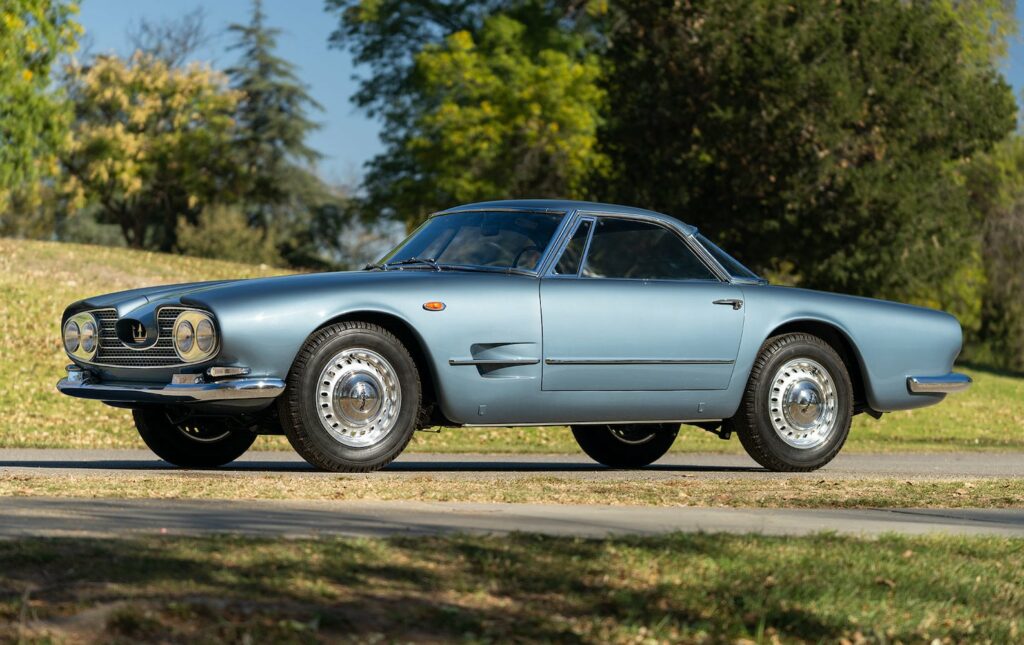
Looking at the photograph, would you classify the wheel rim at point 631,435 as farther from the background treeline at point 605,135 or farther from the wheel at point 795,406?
the background treeline at point 605,135

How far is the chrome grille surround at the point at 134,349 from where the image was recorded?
9.17 m

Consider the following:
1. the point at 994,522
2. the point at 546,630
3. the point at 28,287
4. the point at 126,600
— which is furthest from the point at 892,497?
the point at 28,287

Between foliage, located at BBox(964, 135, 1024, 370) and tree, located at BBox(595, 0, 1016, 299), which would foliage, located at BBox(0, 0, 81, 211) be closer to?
tree, located at BBox(595, 0, 1016, 299)

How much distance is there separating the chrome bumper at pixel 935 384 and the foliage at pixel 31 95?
824 inches

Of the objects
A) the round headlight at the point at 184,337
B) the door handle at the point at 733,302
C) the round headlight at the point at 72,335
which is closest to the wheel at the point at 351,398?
the round headlight at the point at 184,337

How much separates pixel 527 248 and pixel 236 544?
4.60 m

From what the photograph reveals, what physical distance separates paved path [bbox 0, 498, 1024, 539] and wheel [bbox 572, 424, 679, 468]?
411 cm

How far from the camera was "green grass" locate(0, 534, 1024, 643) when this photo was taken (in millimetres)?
4621

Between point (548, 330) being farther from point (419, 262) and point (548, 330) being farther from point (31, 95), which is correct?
point (31, 95)

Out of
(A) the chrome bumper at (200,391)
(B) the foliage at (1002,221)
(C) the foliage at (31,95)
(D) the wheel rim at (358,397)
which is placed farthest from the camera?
(B) the foliage at (1002,221)

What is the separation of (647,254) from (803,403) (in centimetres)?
150

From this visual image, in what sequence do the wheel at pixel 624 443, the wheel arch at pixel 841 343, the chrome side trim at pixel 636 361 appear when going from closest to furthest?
the chrome side trim at pixel 636 361, the wheel arch at pixel 841 343, the wheel at pixel 624 443

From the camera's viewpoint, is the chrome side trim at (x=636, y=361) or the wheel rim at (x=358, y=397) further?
the chrome side trim at (x=636, y=361)

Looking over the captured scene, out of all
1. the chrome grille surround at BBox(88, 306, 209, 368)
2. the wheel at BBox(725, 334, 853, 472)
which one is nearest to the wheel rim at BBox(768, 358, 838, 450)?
the wheel at BBox(725, 334, 853, 472)
